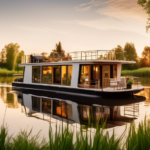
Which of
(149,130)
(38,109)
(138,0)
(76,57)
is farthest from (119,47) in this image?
(149,130)

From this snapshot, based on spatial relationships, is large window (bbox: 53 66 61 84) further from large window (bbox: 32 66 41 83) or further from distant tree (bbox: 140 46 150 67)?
distant tree (bbox: 140 46 150 67)

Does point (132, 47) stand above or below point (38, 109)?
above

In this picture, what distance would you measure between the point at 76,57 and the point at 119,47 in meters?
67.3

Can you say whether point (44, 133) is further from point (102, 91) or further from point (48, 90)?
point (48, 90)

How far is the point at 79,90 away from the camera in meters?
19.6

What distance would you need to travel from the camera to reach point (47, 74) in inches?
980

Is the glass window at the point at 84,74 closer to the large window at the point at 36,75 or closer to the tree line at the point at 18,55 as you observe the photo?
the large window at the point at 36,75

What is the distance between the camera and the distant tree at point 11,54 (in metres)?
88.3

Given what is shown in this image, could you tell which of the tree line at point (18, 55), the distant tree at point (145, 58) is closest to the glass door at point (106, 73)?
the tree line at point (18, 55)

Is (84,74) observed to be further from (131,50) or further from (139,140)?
(131,50)

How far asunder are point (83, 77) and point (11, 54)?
74932 millimetres

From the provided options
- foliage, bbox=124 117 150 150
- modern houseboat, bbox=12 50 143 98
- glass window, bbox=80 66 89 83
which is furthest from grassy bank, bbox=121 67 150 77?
foliage, bbox=124 117 150 150

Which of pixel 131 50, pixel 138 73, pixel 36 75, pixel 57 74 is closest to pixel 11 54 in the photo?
pixel 131 50

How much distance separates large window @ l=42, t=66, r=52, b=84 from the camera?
24594mm
